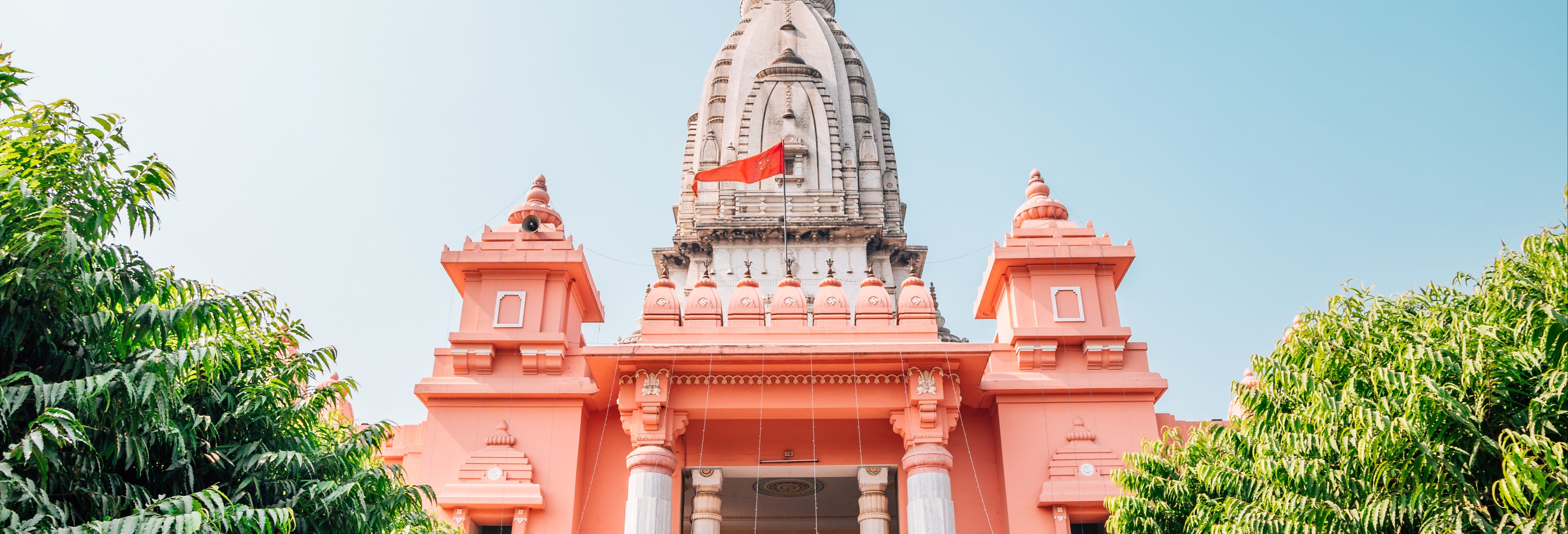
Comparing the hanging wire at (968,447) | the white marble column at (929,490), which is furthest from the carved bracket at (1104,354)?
the white marble column at (929,490)

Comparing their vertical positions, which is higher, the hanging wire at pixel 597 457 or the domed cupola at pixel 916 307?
the domed cupola at pixel 916 307

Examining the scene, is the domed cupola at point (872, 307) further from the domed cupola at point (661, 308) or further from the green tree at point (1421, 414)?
the green tree at point (1421, 414)

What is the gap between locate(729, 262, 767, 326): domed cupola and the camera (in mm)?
12734

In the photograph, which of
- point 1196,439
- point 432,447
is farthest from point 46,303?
point 1196,439

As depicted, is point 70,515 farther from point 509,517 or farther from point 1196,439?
point 1196,439

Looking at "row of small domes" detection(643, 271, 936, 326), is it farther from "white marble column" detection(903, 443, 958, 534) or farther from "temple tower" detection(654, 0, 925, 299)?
"temple tower" detection(654, 0, 925, 299)

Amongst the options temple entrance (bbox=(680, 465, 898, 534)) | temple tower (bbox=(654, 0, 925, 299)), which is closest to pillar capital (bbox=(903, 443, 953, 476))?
temple entrance (bbox=(680, 465, 898, 534))

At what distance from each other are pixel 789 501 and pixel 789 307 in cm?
331

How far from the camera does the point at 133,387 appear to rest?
5898 mm

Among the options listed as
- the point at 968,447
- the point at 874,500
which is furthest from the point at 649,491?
the point at 968,447

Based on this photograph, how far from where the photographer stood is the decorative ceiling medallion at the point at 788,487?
13391 millimetres

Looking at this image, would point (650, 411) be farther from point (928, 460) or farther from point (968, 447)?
point (968, 447)

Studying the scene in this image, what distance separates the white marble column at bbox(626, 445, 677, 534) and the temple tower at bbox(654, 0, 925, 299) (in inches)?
447

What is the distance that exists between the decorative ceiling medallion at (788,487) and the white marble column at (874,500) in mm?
1354
